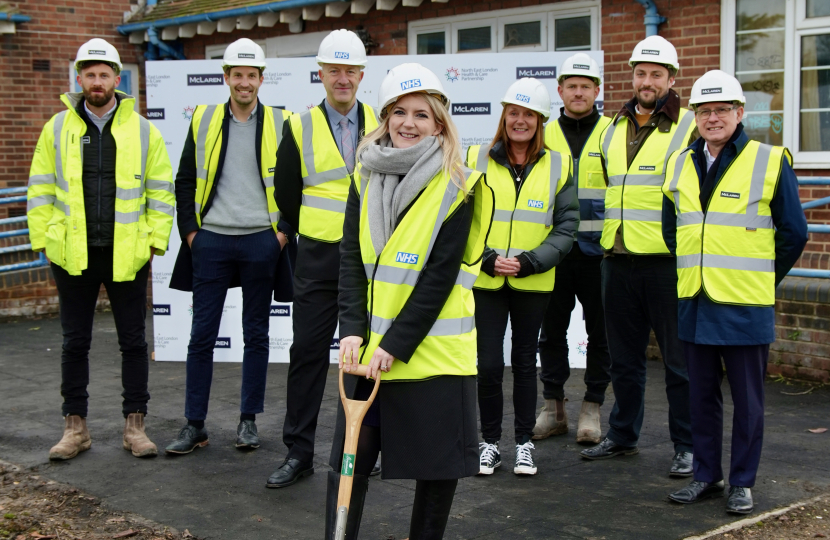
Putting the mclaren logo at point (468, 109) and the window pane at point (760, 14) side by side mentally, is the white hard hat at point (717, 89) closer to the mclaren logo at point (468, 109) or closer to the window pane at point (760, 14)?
the mclaren logo at point (468, 109)

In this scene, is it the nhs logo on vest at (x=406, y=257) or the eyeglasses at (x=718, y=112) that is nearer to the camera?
the nhs logo on vest at (x=406, y=257)

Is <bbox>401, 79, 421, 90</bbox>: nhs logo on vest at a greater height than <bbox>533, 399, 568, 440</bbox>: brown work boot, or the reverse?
<bbox>401, 79, 421, 90</bbox>: nhs logo on vest

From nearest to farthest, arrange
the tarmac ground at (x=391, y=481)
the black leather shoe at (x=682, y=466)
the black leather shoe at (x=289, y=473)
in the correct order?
the tarmac ground at (x=391, y=481), the black leather shoe at (x=289, y=473), the black leather shoe at (x=682, y=466)

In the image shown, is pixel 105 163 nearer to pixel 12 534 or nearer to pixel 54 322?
pixel 12 534

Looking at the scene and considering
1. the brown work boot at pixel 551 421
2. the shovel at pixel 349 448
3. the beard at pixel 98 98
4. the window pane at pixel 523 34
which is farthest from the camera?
the window pane at pixel 523 34

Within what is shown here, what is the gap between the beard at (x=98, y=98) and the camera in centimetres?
562

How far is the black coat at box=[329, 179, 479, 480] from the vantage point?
3568 mm

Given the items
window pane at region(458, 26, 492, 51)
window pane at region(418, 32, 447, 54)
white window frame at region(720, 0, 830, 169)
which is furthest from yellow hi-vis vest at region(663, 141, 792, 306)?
window pane at region(418, 32, 447, 54)

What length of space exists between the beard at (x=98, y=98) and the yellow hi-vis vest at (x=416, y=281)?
2.63m

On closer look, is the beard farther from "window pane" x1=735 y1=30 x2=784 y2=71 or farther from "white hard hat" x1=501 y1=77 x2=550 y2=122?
"window pane" x1=735 y1=30 x2=784 y2=71

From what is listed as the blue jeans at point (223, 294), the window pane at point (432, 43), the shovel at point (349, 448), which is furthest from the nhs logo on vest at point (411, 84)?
the window pane at point (432, 43)

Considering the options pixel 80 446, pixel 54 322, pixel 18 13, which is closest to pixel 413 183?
pixel 80 446

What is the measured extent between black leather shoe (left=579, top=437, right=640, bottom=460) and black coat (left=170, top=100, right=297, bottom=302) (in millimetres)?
1956

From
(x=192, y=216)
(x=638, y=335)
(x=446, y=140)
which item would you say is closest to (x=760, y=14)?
(x=638, y=335)
